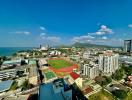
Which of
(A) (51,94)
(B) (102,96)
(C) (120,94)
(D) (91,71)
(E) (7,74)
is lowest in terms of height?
(B) (102,96)

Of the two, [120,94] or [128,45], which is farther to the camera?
[128,45]

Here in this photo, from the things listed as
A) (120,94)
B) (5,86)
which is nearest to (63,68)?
(5,86)

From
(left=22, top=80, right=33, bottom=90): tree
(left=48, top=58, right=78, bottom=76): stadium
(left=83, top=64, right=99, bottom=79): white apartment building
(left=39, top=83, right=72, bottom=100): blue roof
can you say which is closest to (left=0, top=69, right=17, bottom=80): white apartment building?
(left=22, top=80, right=33, bottom=90): tree

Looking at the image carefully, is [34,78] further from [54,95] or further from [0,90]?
[54,95]

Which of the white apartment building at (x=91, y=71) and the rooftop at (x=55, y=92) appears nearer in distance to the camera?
the rooftop at (x=55, y=92)

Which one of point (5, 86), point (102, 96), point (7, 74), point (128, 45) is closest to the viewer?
point (102, 96)

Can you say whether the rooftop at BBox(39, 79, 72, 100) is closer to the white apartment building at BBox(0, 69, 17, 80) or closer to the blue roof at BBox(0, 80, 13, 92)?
the blue roof at BBox(0, 80, 13, 92)

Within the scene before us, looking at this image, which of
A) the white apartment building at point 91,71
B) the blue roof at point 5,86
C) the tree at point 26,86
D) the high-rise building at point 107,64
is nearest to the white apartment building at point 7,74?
the blue roof at point 5,86

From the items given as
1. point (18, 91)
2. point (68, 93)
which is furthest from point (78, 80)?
point (18, 91)

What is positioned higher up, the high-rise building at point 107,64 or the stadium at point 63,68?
the high-rise building at point 107,64

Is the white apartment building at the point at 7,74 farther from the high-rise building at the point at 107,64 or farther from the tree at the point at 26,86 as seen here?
the high-rise building at the point at 107,64

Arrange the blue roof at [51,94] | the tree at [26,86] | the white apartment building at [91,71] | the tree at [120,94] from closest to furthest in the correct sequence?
the blue roof at [51,94]
the tree at [120,94]
the tree at [26,86]
the white apartment building at [91,71]

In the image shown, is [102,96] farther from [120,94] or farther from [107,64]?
[107,64]
